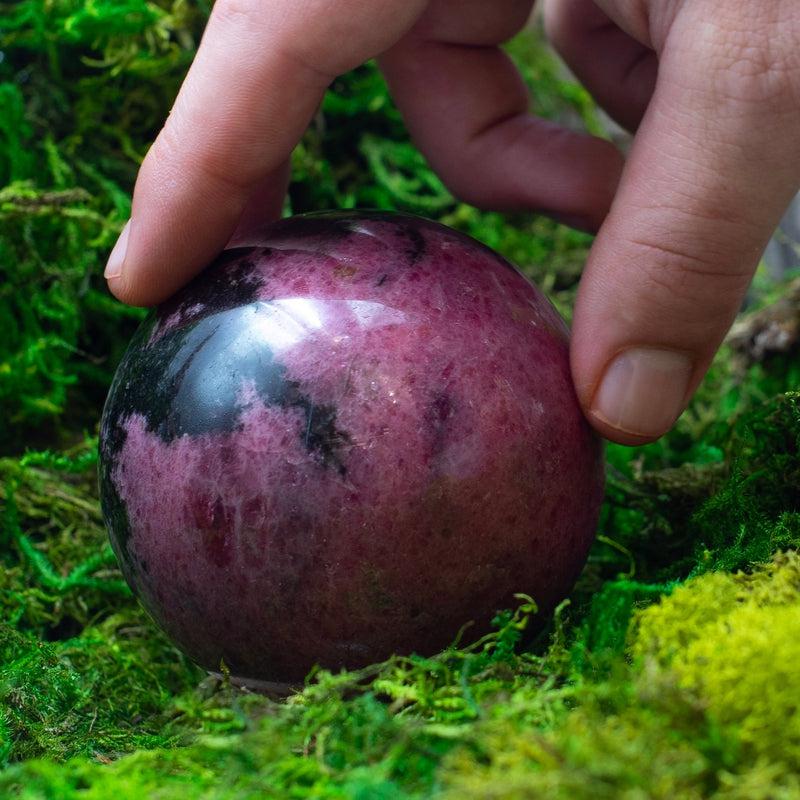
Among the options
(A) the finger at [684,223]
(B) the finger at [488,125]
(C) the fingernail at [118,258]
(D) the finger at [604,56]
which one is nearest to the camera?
(A) the finger at [684,223]

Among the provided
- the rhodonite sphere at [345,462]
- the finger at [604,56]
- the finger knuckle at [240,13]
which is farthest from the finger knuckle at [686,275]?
the finger at [604,56]

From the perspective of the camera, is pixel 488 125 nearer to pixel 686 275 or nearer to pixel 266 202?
pixel 266 202

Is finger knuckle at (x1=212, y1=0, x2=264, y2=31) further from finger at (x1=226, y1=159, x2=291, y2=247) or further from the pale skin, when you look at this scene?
finger at (x1=226, y1=159, x2=291, y2=247)

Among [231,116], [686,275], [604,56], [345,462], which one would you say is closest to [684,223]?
[686,275]

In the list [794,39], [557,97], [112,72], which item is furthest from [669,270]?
[557,97]

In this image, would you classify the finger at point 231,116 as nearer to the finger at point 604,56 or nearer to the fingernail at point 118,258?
the fingernail at point 118,258

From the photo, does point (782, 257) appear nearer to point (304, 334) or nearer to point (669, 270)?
point (669, 270)

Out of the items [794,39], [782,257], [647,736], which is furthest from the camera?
[782,257]
